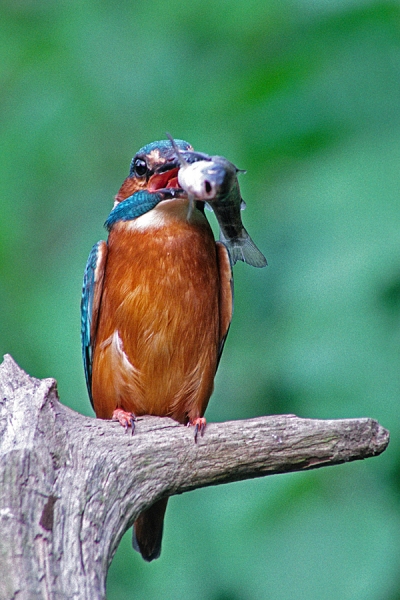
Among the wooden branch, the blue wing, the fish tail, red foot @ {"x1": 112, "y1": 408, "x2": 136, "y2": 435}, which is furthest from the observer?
the blue wing

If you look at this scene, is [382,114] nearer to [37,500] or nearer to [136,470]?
[136,470]

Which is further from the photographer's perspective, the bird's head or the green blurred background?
the bird's head

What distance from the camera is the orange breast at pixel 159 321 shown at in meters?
3.41

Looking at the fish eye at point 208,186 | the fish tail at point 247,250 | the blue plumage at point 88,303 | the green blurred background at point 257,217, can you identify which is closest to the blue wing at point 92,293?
the blue plumage at point 88,303

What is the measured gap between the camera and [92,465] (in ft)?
8.09

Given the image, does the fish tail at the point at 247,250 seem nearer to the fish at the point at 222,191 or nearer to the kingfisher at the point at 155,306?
the fish at the point at 222,191

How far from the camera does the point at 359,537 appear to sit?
10.7 feet

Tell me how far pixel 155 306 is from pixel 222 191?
66 cm

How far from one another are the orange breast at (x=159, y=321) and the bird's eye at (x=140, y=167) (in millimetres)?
200

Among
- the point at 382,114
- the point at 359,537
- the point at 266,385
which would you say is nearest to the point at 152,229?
the point at 266,385

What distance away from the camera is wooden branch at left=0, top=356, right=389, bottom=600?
2156 millimetres

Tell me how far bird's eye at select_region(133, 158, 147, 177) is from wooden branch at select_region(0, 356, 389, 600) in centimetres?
103

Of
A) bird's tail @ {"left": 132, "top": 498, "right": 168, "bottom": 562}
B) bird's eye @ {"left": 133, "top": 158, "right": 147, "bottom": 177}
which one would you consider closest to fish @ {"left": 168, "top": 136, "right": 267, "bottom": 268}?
bird's eye @ {"left": 133, "top": 158, "right": 147, "bottom": 177}

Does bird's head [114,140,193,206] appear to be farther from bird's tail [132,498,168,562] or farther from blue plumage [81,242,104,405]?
bird's tail [132,498,168,562]
